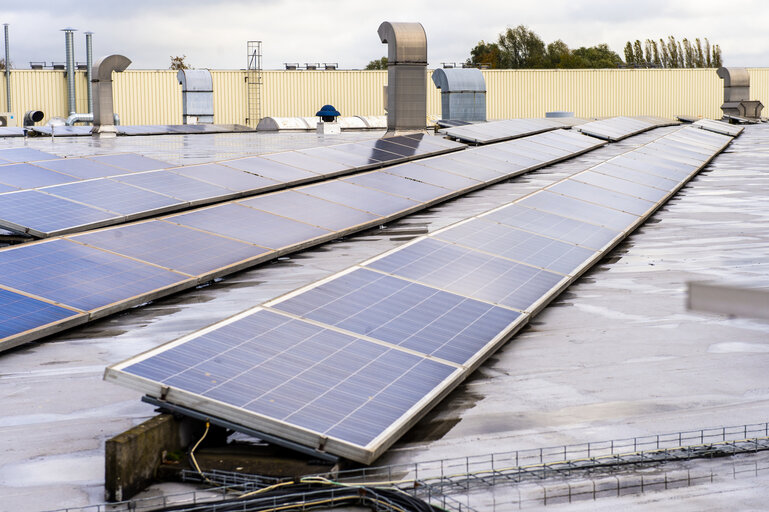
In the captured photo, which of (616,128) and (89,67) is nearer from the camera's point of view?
(616,128)

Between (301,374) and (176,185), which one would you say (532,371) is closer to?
(301,374)

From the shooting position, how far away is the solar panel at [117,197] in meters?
21.3

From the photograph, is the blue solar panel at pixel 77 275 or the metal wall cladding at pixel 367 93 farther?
the metal wall cladding at pixel 367 93

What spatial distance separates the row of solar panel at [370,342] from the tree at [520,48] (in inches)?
5808

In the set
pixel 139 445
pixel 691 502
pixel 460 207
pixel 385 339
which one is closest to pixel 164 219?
pixel 460 207

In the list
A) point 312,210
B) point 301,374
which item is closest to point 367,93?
point 312,210

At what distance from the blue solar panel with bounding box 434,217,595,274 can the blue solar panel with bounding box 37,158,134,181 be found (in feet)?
39.9

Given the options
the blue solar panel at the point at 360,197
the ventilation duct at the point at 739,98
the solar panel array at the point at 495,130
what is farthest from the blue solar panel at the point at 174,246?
the ventilation duct at the point at 739,98

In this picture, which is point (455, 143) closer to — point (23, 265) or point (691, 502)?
point (23, 265)

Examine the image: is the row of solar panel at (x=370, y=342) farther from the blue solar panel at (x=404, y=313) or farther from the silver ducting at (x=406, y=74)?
the silver ducting at (x=406, y=74)

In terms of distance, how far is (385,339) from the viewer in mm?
11000

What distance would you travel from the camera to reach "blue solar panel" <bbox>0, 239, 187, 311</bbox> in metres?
14.8

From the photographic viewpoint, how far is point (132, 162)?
2741cm

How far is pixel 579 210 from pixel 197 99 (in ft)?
148
